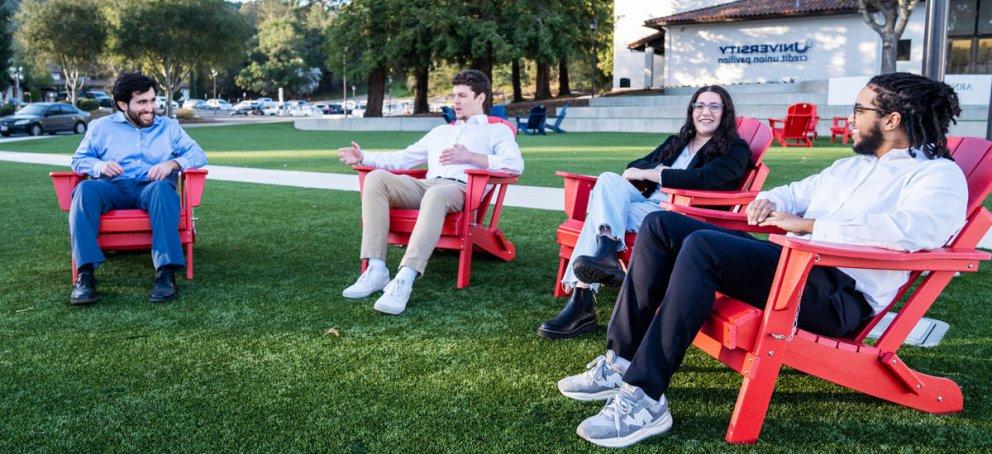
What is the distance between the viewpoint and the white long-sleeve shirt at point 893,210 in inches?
96.6

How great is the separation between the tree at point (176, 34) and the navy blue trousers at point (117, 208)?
39258mm

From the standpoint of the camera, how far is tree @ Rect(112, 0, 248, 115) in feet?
130

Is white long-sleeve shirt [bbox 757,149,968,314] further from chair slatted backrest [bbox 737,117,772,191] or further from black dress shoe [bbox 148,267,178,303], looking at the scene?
black dress shoe [bbox 148,267,178,303]

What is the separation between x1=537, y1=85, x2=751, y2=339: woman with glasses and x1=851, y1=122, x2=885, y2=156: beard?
3.52ft

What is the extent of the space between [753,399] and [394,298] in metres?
2.03

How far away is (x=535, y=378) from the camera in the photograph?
122 inches

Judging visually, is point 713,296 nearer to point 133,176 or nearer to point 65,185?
point 133,176

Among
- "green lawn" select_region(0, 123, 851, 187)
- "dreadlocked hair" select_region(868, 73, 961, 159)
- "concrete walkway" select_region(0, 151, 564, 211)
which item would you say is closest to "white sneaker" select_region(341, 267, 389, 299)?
"dreadlocked hair" select_region(868, 73, 961, 159)

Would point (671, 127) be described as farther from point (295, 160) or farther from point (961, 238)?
point (961, 238)

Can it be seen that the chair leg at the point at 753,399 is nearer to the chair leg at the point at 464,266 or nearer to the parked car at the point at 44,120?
the chair leg at the point at 464,266

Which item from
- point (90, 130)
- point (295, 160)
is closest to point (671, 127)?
point (295, 160)

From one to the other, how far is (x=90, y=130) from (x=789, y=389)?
4168mm

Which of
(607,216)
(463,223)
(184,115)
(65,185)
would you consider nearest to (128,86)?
(65,185)

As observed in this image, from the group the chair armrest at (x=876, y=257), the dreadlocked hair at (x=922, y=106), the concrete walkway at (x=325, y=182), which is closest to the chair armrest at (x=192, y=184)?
the chair armrest at (x=876, y=257)
